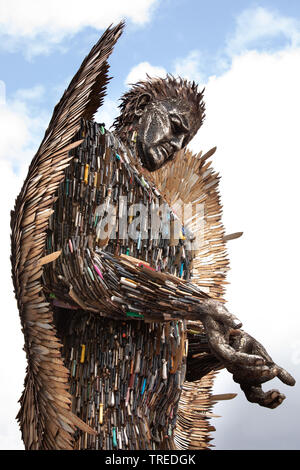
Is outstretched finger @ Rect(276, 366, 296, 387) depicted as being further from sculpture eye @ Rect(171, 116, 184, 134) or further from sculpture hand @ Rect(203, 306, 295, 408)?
sculpture eye @ Rect(171, 116, 184, 134)

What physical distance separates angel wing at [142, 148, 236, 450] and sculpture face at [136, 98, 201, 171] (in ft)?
1.39

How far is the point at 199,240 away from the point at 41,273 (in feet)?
5.31

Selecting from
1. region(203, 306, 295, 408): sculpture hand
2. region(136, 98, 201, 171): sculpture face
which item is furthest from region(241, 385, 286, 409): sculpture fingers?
region(136, 98, 201, 171): sculpture face

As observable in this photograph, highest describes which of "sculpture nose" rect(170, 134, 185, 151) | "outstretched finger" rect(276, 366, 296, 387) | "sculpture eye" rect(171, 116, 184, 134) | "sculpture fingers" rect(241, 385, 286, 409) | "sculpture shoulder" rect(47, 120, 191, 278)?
"sculpture eye" rect(171, 116, 184, 134)

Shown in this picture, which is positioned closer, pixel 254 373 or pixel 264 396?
pixel 254 373

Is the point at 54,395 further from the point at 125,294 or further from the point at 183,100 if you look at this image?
the point at 183,100

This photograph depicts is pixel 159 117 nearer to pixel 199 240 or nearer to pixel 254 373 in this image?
pixel 199 240

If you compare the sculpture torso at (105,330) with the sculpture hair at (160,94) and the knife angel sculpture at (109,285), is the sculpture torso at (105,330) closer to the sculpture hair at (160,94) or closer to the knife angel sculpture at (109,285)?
the knife angel sculpture at (109,285)

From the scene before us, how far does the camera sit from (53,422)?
106 inches

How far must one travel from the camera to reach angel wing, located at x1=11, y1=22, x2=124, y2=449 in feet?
8.77

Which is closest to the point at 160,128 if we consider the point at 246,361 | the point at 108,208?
the point at 108,208

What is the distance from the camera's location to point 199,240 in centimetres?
411

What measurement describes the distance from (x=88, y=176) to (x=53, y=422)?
1.02m

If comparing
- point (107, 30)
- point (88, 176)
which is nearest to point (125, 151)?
point (88, 176)
